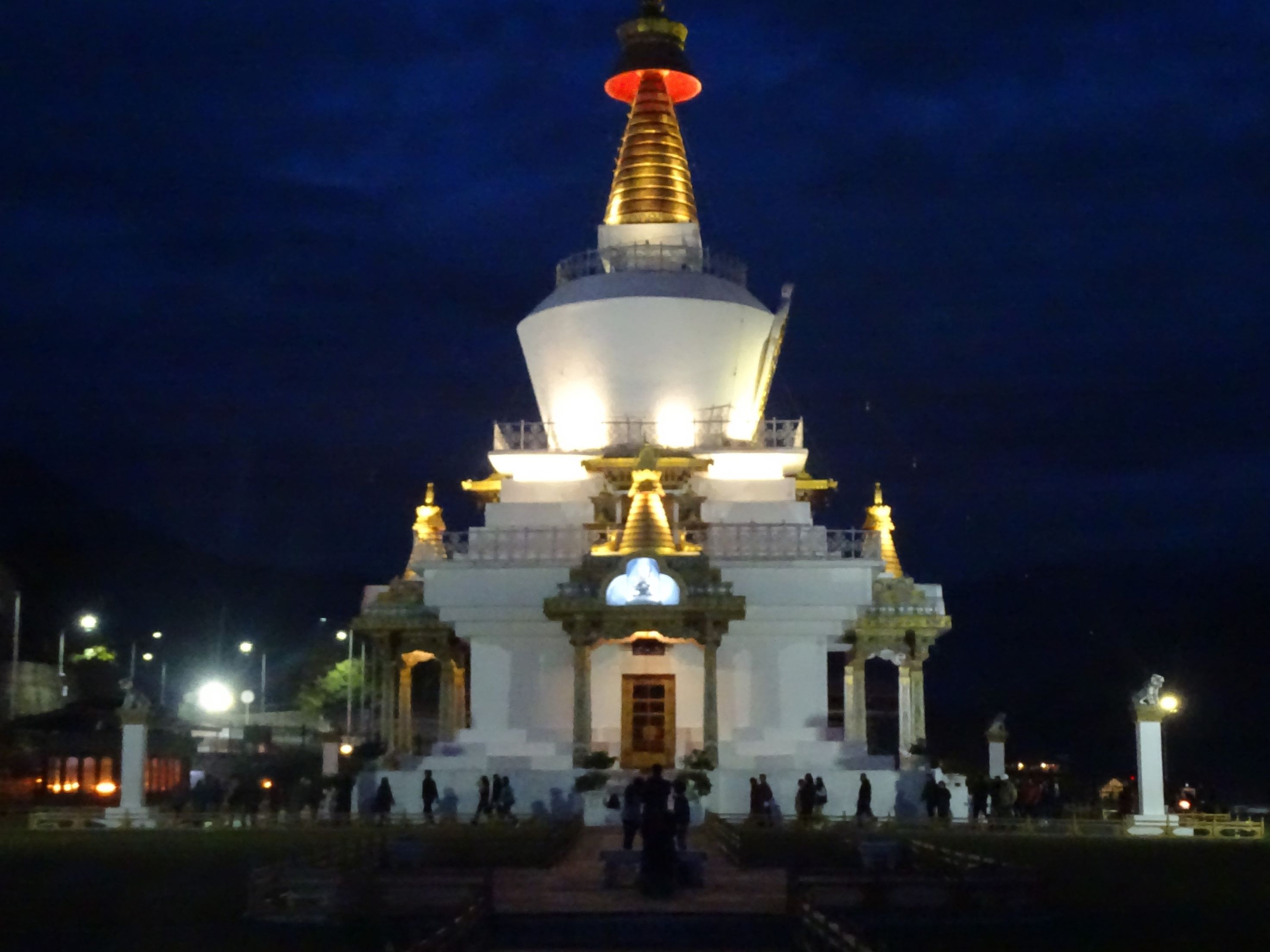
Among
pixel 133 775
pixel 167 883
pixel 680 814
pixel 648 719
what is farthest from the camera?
pixel 648 719

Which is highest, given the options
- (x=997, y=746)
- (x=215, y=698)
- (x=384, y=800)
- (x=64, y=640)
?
(x=64, y=640)

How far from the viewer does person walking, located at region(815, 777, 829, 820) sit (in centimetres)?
2402

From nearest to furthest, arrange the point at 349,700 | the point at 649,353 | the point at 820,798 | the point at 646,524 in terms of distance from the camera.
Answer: the point at 820,798, the point at 646,524, the point at 649,353, the point at 349,700

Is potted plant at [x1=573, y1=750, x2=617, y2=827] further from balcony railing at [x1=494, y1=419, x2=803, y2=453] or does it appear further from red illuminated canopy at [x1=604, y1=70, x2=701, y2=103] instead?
red illuminated canopy at [x1=604, y1=70, x2=701, y2=103]

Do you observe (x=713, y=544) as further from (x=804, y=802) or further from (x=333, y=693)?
(x=333, y=693)

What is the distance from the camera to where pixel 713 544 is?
94.8ft

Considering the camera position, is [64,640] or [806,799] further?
[64,640]

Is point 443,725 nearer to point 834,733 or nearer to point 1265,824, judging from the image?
point 834,733

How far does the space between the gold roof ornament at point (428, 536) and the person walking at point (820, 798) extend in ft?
27.2

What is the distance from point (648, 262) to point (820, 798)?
12728mm

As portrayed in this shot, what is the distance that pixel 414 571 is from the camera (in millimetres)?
31000

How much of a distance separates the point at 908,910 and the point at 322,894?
4386 mm

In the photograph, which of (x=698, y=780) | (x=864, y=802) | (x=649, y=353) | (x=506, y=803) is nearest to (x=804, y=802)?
(x=864, y=802)

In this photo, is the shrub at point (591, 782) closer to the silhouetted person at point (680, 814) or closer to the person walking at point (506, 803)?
the person walking at point (506, 803)
